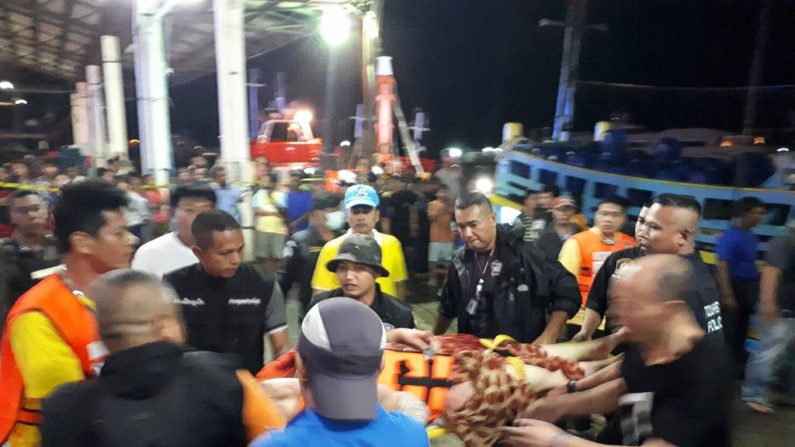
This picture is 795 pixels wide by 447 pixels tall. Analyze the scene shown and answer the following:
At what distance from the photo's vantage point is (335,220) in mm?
6324

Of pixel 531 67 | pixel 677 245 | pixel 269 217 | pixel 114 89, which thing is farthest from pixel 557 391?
pixel 531 67

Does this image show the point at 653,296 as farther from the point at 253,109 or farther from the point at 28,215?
the point at 253,109

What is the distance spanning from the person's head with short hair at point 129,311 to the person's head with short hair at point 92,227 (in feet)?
2.36

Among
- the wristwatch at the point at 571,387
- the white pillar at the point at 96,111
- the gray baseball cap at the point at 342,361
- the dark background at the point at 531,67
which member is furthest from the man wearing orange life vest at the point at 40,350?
the white pillar at the point at 96,111

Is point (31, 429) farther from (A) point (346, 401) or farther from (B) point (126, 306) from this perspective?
(A) point (346, 401)

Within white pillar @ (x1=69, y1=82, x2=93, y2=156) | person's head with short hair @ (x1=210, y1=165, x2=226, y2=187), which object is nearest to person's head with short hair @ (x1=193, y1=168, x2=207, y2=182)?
person's head with short hair @ (x1=210, y1=165, x2=226, y2=187)

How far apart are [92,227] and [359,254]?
1.25m

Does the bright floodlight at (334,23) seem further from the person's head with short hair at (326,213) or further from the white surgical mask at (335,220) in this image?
the white surgical mask at (335,220)

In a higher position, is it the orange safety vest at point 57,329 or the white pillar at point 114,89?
the white pillar at point 114,89

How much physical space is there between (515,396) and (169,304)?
1480mm

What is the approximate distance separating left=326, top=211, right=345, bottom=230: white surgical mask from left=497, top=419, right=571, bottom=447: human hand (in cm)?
385

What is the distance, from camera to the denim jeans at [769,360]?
191 inches

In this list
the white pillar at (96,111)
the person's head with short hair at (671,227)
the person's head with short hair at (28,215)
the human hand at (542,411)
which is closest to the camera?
the human hand at (542,411)

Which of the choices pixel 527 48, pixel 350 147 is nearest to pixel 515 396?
pixel 350 147
